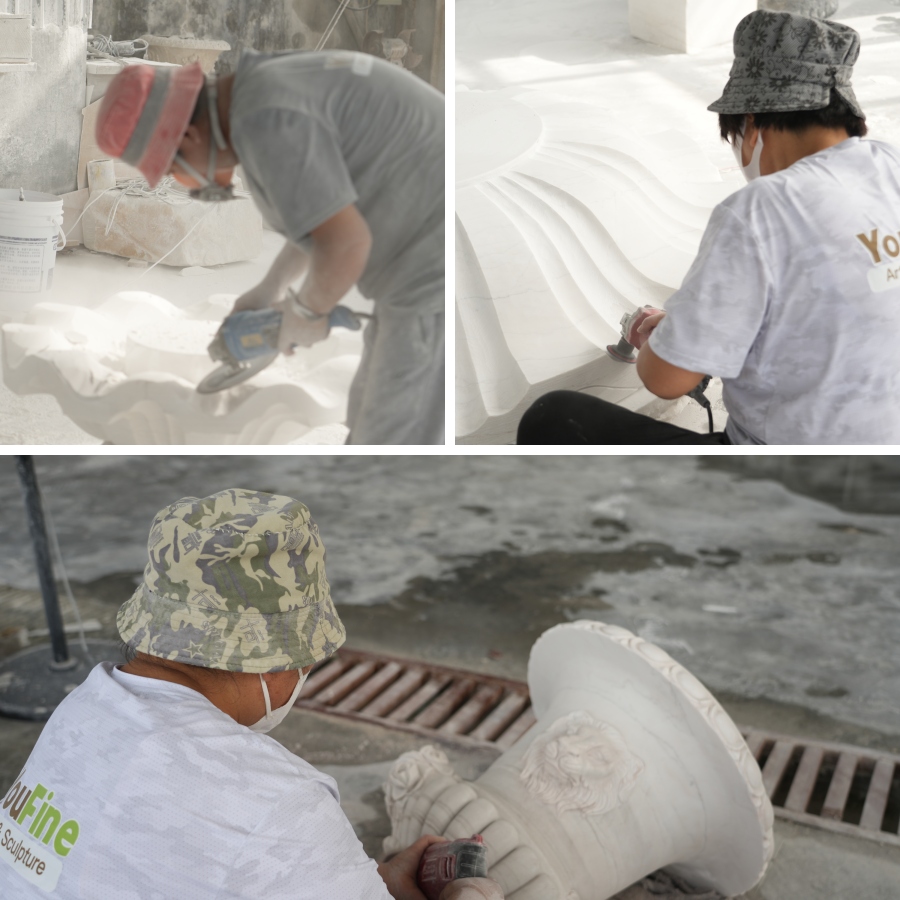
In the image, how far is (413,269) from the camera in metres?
2.60

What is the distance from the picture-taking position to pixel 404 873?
1820 millimetres

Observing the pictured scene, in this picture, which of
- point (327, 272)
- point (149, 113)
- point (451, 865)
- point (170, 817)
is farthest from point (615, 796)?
point (149, 113)

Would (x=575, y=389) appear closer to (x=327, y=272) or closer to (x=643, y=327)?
(x=643, y=327)

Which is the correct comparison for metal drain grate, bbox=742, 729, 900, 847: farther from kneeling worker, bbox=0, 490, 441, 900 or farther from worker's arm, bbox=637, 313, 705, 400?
kneeling worker, bbox=0, 490, 441, 900

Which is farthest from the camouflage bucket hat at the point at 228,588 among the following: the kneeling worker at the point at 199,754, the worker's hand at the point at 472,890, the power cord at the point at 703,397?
the power cord at the point at 703,397

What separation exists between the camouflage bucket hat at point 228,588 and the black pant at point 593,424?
1375 mm

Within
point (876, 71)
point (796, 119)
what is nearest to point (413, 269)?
point (796, 119)

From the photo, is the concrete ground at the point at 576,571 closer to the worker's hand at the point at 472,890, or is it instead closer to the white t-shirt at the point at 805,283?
the worker's hand at the point at 472,890

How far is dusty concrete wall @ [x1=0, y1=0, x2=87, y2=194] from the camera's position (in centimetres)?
251

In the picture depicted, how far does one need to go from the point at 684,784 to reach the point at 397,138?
172cm

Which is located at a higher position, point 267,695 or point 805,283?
point 805,283

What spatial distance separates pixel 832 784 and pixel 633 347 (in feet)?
4.46

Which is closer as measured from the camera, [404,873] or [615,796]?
[404,873]

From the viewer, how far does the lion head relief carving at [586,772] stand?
6.80 ft
